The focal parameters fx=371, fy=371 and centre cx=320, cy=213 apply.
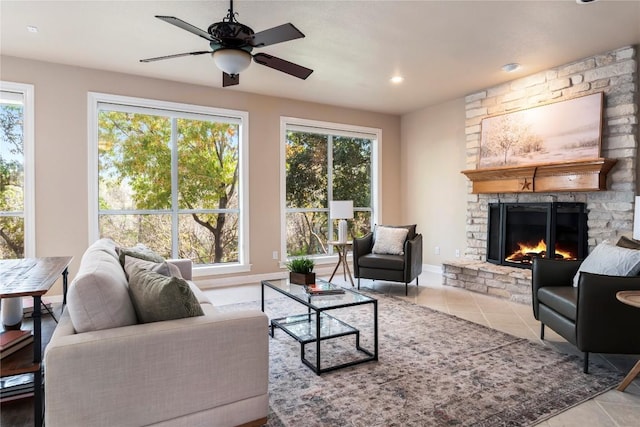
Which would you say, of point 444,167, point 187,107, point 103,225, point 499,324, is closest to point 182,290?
point 499,324

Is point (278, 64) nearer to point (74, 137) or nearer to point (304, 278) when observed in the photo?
point (304, 278)

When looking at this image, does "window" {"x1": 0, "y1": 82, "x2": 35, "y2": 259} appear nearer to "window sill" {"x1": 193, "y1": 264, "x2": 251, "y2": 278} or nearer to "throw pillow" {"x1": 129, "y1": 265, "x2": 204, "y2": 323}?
"window sill" {"x1": 193, "y1": 264, "x2": 251, "y2": 278}

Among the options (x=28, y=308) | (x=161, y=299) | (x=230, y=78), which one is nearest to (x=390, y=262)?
(x=230, y=78)

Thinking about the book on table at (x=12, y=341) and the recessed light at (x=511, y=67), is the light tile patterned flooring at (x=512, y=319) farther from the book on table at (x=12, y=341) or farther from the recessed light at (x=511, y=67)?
the recessed light at (x=511, y=67)

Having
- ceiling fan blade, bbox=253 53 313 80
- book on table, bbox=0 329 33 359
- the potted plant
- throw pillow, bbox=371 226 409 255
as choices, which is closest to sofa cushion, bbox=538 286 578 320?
the potted plant

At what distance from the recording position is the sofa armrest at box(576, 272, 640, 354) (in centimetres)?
241

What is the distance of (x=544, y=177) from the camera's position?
4.46 meters

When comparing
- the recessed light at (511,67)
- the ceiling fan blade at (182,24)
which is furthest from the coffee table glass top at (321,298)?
the recessed light at (511,67)

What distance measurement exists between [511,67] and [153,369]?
4.70m

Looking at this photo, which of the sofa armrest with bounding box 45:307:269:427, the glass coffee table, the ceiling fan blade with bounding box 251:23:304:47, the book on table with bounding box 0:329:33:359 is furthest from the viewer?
the glass coffee table

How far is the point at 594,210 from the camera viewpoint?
411cm

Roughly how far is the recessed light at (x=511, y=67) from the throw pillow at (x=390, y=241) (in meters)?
2.31

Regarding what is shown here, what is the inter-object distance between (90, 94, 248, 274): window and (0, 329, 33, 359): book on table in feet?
9.29

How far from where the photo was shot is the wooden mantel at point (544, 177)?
394cm
